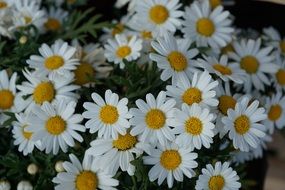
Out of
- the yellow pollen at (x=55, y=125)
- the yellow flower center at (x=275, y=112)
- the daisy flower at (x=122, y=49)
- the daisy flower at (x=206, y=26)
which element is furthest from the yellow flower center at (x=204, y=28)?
the yellow pollen at (x=55, y=125)

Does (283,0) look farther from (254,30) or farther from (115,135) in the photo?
(115,135)

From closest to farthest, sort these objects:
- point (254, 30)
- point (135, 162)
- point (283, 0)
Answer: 1. point (135, 162)
2. point (283, 0)
3. point (254, 30)

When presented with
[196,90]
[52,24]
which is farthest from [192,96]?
[52,24]

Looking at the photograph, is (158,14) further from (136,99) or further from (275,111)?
(275,111)

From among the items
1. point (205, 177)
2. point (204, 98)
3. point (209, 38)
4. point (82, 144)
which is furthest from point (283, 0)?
point (82, 144)

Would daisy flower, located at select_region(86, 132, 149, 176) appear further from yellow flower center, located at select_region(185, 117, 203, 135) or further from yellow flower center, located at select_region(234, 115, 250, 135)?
yellow flower center, located at select_region(234, 115, 250, 135)

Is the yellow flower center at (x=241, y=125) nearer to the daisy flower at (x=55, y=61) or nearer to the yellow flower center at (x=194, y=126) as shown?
the yellow flower center at (x=194, y=126)

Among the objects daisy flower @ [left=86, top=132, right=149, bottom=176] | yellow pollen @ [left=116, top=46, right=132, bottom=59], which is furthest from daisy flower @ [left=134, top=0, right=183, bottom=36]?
daisy flower @ [left=86, top=132, right=149, bottom=176]
